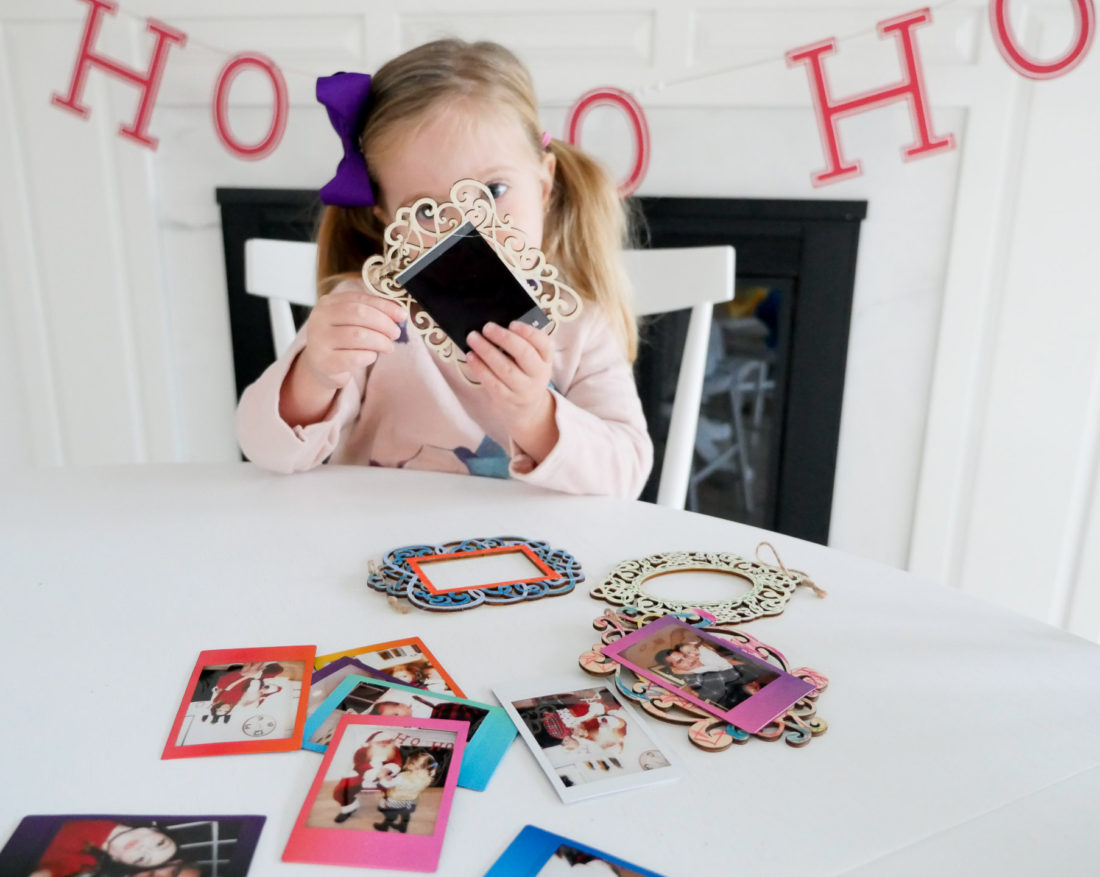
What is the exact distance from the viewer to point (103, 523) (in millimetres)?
761

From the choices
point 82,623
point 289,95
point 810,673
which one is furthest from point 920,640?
point 289,95

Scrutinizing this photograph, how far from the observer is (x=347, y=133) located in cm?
102

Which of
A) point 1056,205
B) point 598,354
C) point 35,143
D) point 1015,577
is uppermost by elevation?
point 35,143

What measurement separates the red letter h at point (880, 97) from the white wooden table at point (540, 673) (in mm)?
869

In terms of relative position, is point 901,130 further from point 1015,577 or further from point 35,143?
point 35,143

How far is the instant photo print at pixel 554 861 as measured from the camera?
0.38 metres

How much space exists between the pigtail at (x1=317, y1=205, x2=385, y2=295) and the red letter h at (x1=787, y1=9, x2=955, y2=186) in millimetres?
710

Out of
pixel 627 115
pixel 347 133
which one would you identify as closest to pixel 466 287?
pixel 347 133

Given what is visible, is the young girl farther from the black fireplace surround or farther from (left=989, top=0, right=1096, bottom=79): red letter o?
(left=989, top=0, right=1096, bottom=79): red letter o

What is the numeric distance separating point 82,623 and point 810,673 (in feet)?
1.61

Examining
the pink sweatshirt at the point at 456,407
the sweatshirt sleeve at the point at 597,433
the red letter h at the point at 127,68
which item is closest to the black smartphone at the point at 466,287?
the sweatshirt sleeve at the point at 597,433

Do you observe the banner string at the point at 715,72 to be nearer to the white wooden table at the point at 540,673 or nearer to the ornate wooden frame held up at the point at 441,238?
the ornate wooden frame held up at the point at 441,238

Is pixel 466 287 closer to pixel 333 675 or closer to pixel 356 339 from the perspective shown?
pixel 356 339

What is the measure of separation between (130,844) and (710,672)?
33cm
